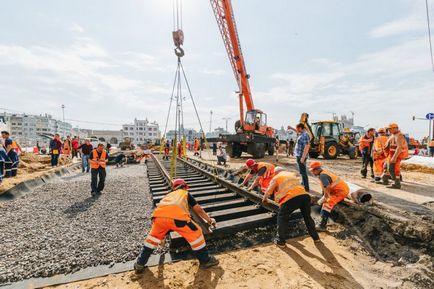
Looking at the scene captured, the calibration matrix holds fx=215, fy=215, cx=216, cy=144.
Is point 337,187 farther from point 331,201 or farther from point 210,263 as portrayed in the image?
point 210,263

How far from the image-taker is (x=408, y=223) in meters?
3.29

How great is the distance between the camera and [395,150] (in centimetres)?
549

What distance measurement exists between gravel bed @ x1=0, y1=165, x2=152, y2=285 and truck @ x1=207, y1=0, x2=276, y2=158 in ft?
28.4

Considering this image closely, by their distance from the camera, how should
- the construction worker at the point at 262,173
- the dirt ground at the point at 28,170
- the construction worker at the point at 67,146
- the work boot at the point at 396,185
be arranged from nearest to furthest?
the construction worker at the point at 262,173 → the work boot at the point at 396,185 → the dirt ground at the point at 28,170 → the construction worker at the point at 67,146

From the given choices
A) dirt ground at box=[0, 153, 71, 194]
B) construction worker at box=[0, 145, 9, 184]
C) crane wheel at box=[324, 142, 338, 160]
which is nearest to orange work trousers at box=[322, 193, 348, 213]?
dirt ground at box=[0, 153, 71, 194]

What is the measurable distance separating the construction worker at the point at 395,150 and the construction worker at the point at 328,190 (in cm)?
274

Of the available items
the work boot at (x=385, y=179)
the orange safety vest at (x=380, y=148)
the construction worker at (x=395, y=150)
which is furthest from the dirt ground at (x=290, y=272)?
the orange safety vest at (x=380, y=148)

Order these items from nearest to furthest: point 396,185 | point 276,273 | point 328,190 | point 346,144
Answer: point 276,273 < point 328,190 < point 396,185 < point 346,144

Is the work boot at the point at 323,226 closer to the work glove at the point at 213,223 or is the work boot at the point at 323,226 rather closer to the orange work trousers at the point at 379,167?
the work glove at the point at 213,223

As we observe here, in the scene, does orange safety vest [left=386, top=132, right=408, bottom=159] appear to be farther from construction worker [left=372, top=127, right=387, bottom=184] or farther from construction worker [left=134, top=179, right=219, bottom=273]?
construction worker [left=134, top=179, right=219, bottom=273]

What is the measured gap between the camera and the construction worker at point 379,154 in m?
6.27

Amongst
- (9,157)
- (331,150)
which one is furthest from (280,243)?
(331,150)

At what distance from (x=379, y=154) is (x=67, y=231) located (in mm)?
7885

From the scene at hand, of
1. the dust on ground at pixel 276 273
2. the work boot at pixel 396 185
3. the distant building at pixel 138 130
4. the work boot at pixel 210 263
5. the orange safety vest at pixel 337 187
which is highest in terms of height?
the distant building at pixel 138 130
